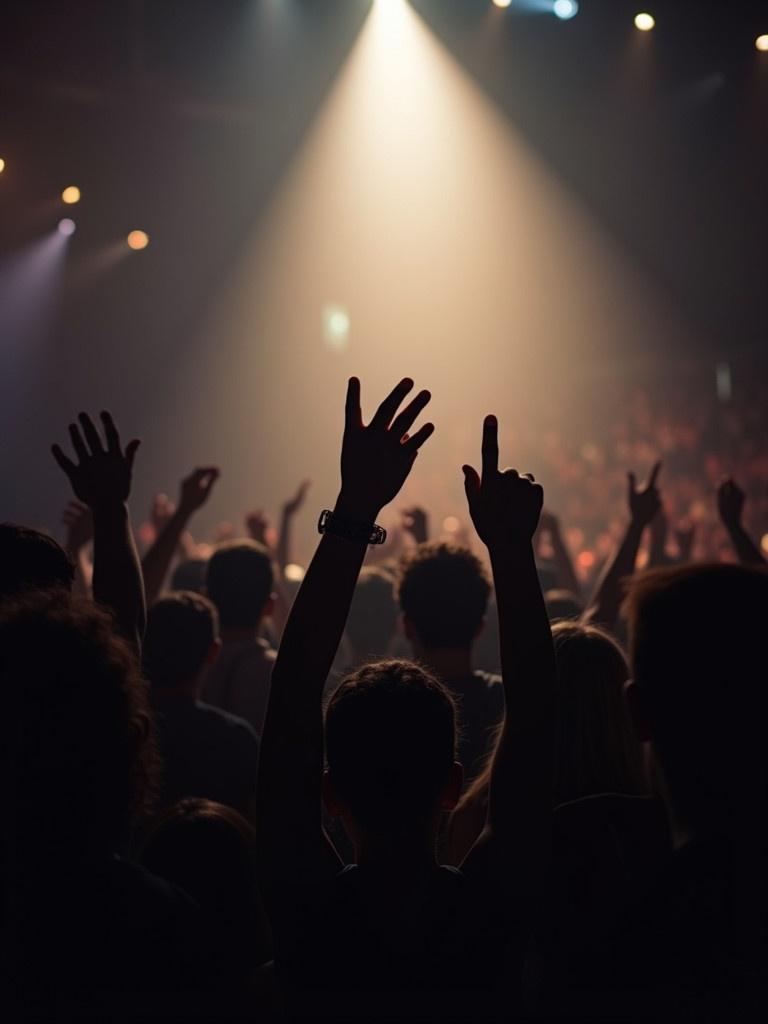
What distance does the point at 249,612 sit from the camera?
3.51 meters

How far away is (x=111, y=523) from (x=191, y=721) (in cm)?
72

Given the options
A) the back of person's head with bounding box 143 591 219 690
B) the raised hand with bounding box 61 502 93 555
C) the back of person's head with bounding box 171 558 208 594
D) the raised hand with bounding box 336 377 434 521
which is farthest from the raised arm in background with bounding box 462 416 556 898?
the back of person's head with bounding box 171 558 208 594

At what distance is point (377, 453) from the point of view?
1.58 metres

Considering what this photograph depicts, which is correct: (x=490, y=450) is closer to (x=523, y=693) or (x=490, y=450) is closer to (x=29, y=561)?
(x=523, y=693)

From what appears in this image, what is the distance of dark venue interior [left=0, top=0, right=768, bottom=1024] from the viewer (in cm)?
127

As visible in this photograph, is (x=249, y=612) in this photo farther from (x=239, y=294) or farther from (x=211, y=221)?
(x=239, y=294)

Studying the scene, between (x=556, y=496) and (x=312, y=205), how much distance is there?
611cm

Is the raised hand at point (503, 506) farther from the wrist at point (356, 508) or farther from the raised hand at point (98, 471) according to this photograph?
the raised hand at point (98, 471)

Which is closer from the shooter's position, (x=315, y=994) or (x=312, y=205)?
(x=315, y=994)

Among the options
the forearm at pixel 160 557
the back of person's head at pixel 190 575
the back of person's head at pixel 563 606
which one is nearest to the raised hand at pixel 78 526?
the forearm at pixel 160 557

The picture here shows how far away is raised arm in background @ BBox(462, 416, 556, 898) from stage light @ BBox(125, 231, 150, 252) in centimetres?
1073

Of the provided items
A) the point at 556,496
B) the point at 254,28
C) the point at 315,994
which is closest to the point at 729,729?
the point at 315,994

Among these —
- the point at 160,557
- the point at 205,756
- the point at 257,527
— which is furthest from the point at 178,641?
the point at 257,527

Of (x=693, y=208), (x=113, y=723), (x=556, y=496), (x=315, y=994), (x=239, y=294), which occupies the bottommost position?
A: (x=315, y=994)
